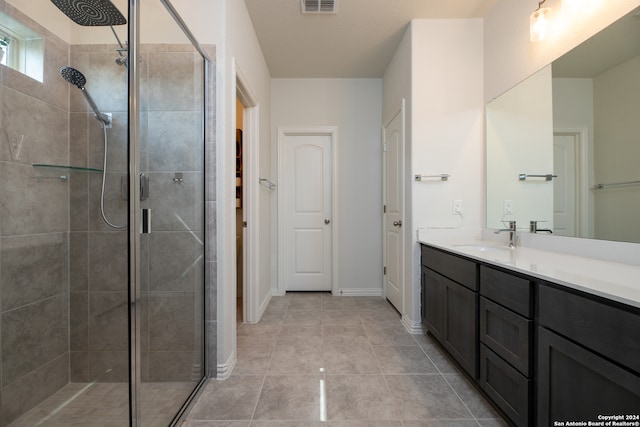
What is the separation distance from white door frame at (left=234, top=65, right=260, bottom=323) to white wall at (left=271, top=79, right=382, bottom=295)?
2.69 feet

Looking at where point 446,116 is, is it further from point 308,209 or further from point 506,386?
point 506,386

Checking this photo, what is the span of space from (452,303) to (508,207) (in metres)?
0.89

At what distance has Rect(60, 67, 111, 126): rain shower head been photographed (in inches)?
40.0

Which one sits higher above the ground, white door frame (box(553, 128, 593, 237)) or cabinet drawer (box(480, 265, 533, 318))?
white door frame (box(553, 128, 593, 237))

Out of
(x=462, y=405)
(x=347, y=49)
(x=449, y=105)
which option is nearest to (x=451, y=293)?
(x=462, y=405)

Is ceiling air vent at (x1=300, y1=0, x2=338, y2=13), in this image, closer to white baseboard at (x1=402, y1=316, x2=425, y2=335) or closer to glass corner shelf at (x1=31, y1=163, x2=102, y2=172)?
glass corner shelf at (x1=31, y1=163, x2=102, y2=172)

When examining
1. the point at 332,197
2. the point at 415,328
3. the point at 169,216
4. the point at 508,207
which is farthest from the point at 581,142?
the point at 332,197

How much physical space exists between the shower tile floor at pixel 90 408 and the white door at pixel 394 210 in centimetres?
209

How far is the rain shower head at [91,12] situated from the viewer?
3.21 feet

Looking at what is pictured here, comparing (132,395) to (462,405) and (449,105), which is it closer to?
(462,405)

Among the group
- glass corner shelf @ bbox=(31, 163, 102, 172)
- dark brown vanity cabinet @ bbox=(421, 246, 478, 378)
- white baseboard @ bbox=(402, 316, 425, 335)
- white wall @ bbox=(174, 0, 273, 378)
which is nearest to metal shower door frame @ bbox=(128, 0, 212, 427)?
glass corner shelf @ bbox=(31, 163, 102, 172)

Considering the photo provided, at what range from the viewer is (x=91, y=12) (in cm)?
104

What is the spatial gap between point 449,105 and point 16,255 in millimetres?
2777

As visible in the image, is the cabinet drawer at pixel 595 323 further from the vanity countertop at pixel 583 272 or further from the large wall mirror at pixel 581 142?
the large wall mirror at pixel 581 142
